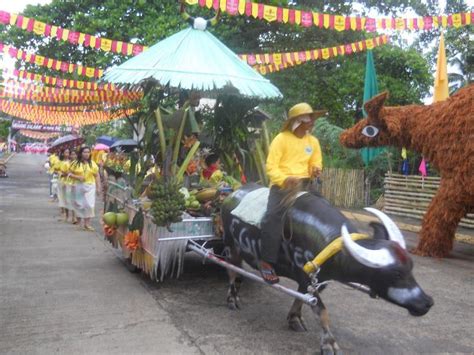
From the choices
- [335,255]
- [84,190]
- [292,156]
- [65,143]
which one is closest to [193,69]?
[292,156]

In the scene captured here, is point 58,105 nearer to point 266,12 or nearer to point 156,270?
point 266,12

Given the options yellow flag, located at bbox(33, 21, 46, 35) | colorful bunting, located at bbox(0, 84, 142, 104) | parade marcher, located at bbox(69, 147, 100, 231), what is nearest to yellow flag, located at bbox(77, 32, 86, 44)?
yellow flag, located at bbox(33, 21, 46, 35)

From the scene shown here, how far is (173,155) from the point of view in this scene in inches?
240

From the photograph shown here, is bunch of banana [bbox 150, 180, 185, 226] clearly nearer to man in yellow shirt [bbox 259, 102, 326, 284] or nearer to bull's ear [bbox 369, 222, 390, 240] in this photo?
man in yellow shirt [bbox 259, 102, 326, 284]

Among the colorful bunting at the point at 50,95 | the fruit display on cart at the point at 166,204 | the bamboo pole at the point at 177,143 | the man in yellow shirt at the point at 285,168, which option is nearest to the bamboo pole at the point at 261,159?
the bamboo pole at the point at 177,143

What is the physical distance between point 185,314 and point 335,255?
190 cm

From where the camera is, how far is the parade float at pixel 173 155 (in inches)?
217

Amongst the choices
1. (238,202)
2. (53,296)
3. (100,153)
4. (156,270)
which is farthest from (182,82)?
(100,153)

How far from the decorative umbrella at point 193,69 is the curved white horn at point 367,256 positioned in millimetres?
2786

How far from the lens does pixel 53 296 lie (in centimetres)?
Result: 549

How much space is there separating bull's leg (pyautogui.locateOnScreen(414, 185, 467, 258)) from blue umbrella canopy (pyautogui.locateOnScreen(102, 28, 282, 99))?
12.4 feet

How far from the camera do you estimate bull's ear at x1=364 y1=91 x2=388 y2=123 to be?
8.58m

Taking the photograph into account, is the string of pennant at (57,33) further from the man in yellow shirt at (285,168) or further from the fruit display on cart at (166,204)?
the man in yellow shirt at (285,168)

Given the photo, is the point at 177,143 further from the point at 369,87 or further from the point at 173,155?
the point at 369,87
